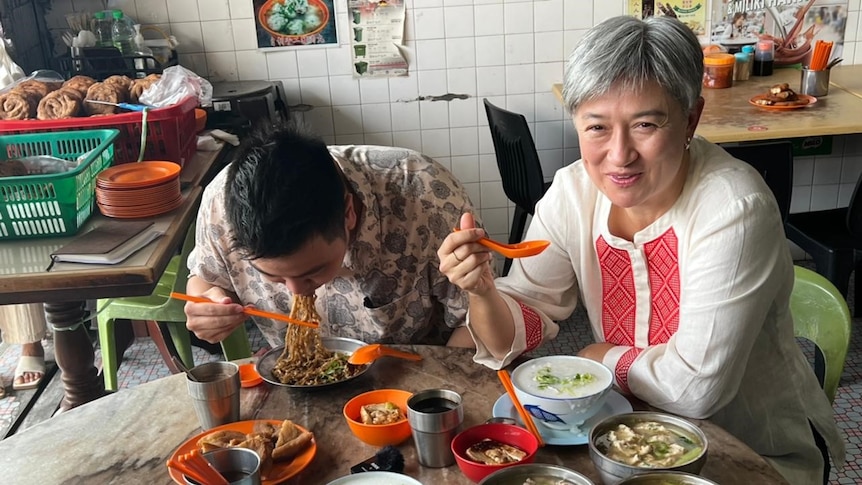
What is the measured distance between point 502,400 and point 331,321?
0.66m

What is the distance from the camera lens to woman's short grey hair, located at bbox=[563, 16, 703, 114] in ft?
4.98

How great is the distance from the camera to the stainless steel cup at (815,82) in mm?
3709

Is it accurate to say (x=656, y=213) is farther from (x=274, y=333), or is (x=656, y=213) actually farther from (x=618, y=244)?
(x=274, y=333)

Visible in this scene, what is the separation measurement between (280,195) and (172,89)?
1896 mm

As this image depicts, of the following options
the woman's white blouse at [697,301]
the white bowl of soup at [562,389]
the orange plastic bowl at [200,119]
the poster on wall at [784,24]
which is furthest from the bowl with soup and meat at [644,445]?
the poster on wall at [784,24]

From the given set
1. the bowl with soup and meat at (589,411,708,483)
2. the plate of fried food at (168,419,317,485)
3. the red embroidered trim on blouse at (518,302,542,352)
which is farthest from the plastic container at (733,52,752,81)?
the plate of fried food at (168,419,317,485)

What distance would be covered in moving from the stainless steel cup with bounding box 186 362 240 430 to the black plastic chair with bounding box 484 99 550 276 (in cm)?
219

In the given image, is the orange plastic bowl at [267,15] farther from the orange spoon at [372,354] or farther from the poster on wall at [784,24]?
the orange spoon at [372,354]

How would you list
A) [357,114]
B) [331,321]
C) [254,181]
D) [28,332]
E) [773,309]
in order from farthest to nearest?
[357,114] < [28,332] < [331,321] < [773,309] < [254,181]

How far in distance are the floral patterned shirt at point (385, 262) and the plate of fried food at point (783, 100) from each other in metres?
2.08

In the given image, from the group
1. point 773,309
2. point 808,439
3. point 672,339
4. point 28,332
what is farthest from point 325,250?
point 28,332

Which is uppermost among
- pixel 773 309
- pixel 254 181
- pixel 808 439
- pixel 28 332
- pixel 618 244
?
pixel 254 181

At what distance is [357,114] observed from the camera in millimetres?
4324

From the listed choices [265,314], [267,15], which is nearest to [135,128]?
[267,15]
